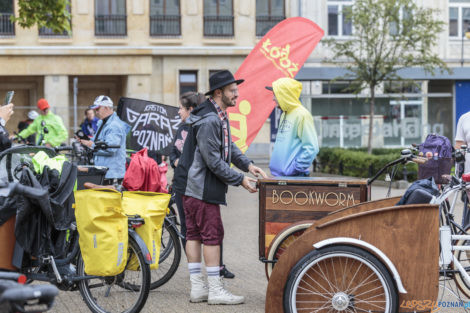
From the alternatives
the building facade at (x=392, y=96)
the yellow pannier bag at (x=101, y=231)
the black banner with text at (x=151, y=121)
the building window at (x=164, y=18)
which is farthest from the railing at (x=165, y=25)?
the yellow pannier bag at (x=101, y=231)

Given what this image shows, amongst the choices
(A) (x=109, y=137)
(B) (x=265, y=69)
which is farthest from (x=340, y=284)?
(B) (x=265, y=69)

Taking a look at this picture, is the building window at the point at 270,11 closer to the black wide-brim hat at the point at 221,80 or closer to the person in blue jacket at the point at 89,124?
the person in blue jacket at the point at 89,124

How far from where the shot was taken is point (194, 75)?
114 ft

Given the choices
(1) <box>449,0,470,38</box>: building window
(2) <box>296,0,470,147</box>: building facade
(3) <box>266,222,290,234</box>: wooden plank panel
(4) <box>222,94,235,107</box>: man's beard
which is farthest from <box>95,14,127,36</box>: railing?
(3) <box>266,222,290,234</box>: wooden plank panel

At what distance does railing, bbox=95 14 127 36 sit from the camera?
111 feet

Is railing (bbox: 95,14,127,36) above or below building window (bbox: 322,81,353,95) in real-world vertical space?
above

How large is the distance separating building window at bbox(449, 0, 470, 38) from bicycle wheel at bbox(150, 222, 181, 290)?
30034mm

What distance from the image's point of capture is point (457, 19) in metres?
34.7

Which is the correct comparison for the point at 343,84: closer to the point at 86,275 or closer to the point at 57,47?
the point at 57,47

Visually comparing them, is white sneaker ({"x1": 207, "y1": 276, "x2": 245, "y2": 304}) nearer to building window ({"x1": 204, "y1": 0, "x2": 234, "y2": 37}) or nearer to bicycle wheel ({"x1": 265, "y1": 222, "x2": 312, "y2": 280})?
bicycle wheel ({"x1": 265, "y1": 222, "x2": 312, "y2": 280})

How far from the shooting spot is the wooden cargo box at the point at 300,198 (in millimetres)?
6117

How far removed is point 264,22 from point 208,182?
2954cm

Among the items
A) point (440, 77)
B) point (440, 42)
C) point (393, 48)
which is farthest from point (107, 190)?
point (440, 42)

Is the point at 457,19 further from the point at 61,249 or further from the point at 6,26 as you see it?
the point at 61,249
